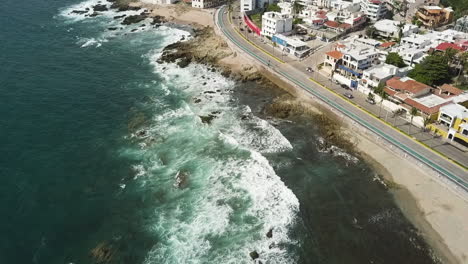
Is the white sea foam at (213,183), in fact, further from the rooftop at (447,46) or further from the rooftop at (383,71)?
the rooftop at (447,46)

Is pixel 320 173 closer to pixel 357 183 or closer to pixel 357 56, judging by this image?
pixel 357 183

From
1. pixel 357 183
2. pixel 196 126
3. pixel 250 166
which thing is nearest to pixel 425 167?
pixel 357 183

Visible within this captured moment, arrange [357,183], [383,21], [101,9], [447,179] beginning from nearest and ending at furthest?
[447,179], [357,183], [383,21], [101,9]


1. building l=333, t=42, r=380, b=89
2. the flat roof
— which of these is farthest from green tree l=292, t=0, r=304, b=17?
the flat roof

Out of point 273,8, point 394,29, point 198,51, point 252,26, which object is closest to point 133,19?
point 198,51

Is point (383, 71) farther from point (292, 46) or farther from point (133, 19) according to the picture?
point (133, 19)

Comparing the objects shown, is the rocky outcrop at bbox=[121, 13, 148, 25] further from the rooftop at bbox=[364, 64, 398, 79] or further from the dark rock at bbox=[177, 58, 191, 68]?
the rooftop at bbox=[364, 64, 398, 79]
